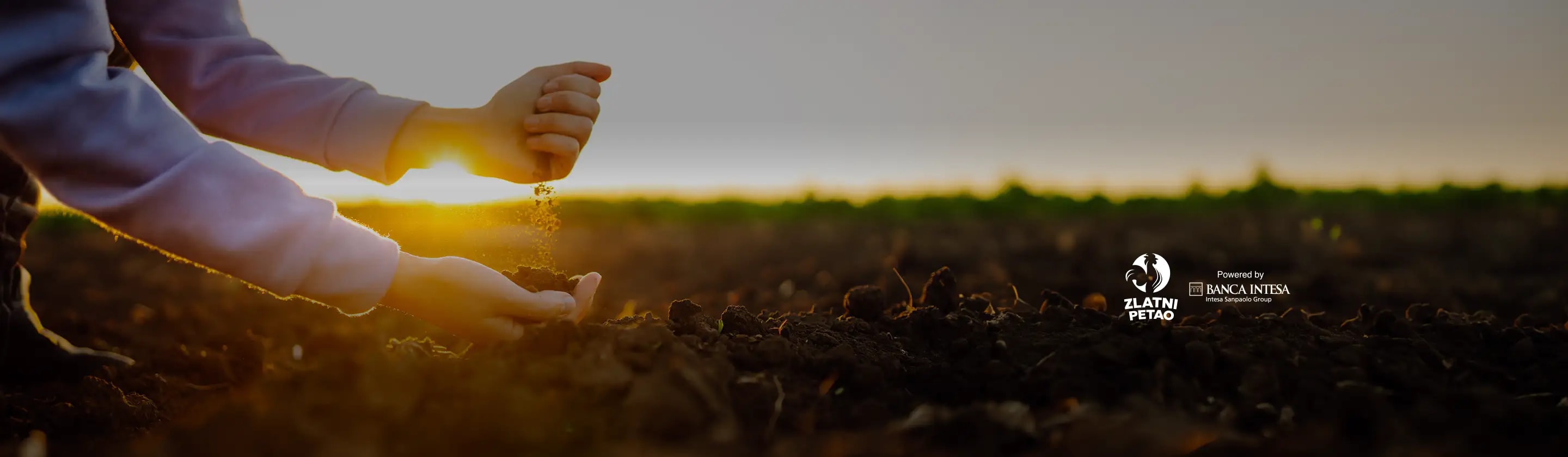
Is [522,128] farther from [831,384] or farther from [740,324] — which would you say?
[831,384]

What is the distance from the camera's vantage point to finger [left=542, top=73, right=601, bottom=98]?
1.81 meters

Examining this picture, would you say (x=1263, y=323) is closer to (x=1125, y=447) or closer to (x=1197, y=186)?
(x=1125, y=447)

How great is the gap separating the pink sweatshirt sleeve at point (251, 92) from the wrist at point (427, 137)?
21mm

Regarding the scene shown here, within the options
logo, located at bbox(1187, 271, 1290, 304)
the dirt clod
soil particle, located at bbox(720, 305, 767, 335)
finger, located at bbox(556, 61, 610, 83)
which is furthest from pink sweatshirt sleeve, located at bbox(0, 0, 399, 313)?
logo, located at bbox(1187, 271, 1290, 304)

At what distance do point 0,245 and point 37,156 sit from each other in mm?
1301

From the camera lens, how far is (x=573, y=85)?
5.92 feet

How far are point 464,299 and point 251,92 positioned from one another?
0.82 metres

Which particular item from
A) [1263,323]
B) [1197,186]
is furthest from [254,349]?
[1197,186]

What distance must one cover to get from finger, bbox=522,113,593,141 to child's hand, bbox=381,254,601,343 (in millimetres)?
315

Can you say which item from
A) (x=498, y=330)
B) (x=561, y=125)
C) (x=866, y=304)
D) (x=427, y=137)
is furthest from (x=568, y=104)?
(x=866, y=304)

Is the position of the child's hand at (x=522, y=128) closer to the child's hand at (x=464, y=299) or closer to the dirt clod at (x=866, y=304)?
the child's hand at (x=464, y=299)

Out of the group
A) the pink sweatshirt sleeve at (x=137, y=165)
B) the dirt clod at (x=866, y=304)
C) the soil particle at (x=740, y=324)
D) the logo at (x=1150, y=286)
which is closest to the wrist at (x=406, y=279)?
the pink sweatshirt sleeve at (x=137, y=165)

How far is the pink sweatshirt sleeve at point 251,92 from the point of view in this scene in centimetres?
193

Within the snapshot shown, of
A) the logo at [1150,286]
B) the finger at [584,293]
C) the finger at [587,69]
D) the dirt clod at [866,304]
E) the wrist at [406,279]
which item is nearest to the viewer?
the wrist at [406,279]
